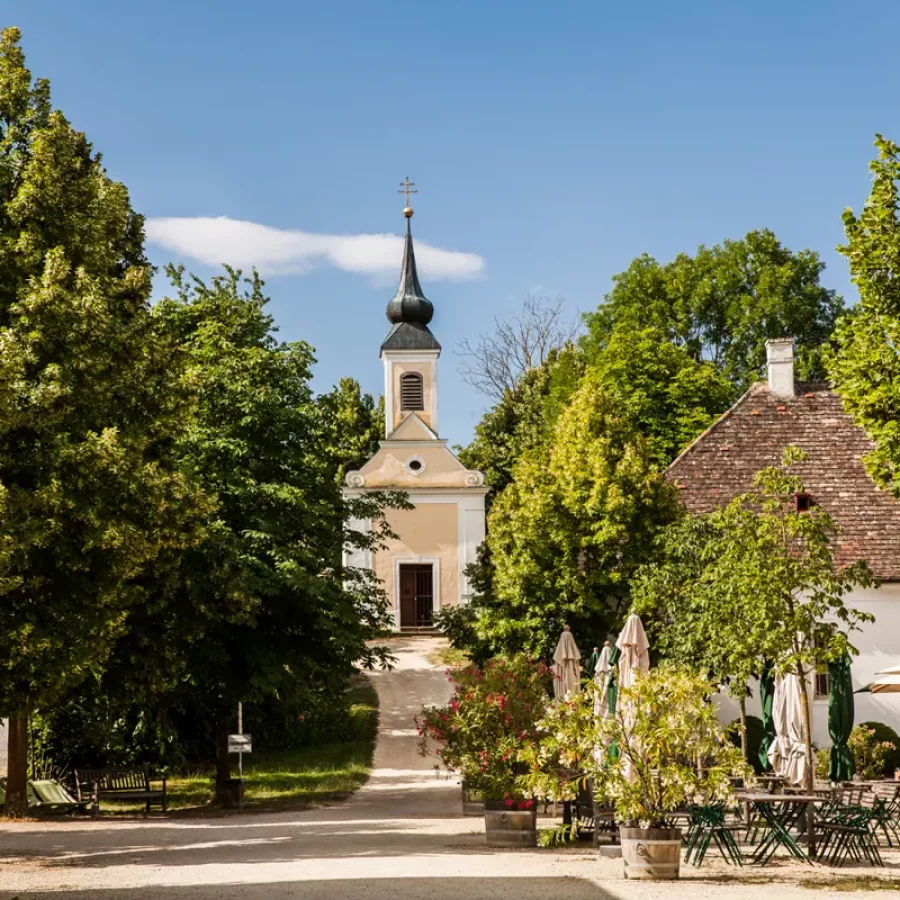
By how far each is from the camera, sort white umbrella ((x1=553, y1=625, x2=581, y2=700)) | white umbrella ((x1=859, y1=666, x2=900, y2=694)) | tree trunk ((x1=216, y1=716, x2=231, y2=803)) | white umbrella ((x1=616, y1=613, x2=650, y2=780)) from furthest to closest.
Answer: tree trunk ((x1=216, y1=716, x2=231, y2=803)), white umbrella ((x1=553, y1=625, x2=581, y2=700)), white umbrella ((x1=859, y1=666, x2=900, y2=694)), white umbrella ((x1=616, y1=613, x2=650, y2=780))

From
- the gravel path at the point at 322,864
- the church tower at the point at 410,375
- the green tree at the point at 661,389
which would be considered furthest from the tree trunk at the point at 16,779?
the church tower at the point at 410,375

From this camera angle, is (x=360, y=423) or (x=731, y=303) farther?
(x=360, y=423)

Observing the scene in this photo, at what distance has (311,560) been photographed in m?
22.6

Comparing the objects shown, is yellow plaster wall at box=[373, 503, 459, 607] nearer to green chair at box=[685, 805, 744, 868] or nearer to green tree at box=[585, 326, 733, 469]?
green tree at box=[585, 326, 733, 469]

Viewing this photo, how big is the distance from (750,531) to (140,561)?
7.82 meters

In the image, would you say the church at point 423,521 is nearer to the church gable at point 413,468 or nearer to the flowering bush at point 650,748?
the church gable at point 413,468

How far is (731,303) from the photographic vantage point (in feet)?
148

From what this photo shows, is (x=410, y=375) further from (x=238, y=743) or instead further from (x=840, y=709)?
(x=840, y=709)

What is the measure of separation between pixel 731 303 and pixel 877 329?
26566 millimetres

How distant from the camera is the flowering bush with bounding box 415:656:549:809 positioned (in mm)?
16234

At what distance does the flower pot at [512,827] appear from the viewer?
1606cm

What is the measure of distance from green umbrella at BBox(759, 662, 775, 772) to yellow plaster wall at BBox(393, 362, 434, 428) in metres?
31.5

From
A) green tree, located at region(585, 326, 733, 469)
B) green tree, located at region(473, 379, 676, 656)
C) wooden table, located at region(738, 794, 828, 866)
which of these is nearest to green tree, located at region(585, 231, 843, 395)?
green tree, located at region(585, 326, 733, 469)

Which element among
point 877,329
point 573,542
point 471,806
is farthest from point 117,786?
point 877,329
